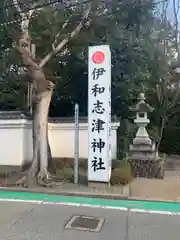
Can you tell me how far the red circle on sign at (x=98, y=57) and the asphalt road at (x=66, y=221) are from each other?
4.08 m

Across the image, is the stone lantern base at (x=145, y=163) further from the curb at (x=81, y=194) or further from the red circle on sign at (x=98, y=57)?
the red circle on sign at (x=98, y=57)

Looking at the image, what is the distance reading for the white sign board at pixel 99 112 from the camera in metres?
8.77

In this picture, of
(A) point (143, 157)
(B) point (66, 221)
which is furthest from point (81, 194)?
(A) point (143, 157)

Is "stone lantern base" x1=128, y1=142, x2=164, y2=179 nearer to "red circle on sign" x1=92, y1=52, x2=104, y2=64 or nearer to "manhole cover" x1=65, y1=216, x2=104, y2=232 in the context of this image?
"red circle on sign" x1=92, y1=52, x2=104, y2=64

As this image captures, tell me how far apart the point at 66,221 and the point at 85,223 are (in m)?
0.36

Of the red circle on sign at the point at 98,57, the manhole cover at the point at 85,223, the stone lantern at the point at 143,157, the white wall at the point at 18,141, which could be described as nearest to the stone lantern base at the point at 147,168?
the stone lantern at the point at 143,157

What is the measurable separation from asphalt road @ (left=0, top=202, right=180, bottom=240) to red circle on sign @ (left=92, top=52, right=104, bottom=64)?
408 cm

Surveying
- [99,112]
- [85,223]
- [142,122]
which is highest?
[99,112]

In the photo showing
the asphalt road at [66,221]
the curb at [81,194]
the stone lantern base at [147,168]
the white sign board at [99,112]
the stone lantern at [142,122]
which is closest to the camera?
the asphalt road at [66,221]


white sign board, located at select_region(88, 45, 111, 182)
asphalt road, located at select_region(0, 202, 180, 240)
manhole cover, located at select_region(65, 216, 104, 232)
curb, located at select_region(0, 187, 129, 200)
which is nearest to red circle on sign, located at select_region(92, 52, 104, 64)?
white sign board, located at select_region(88, 45, 111, 182)

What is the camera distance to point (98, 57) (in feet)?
29.0

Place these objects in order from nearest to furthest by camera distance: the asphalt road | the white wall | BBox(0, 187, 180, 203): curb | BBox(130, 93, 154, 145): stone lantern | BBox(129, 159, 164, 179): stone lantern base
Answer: the asphalt road < BBox(0, 187, 180, 203): curb < BBox(129, 159, 164, 179): stone lantern base < the white wall < BBox(130, 93, 154, 145): stone lantern

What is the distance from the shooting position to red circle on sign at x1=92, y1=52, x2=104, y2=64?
882 cm

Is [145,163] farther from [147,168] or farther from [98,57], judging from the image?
[98,57]
